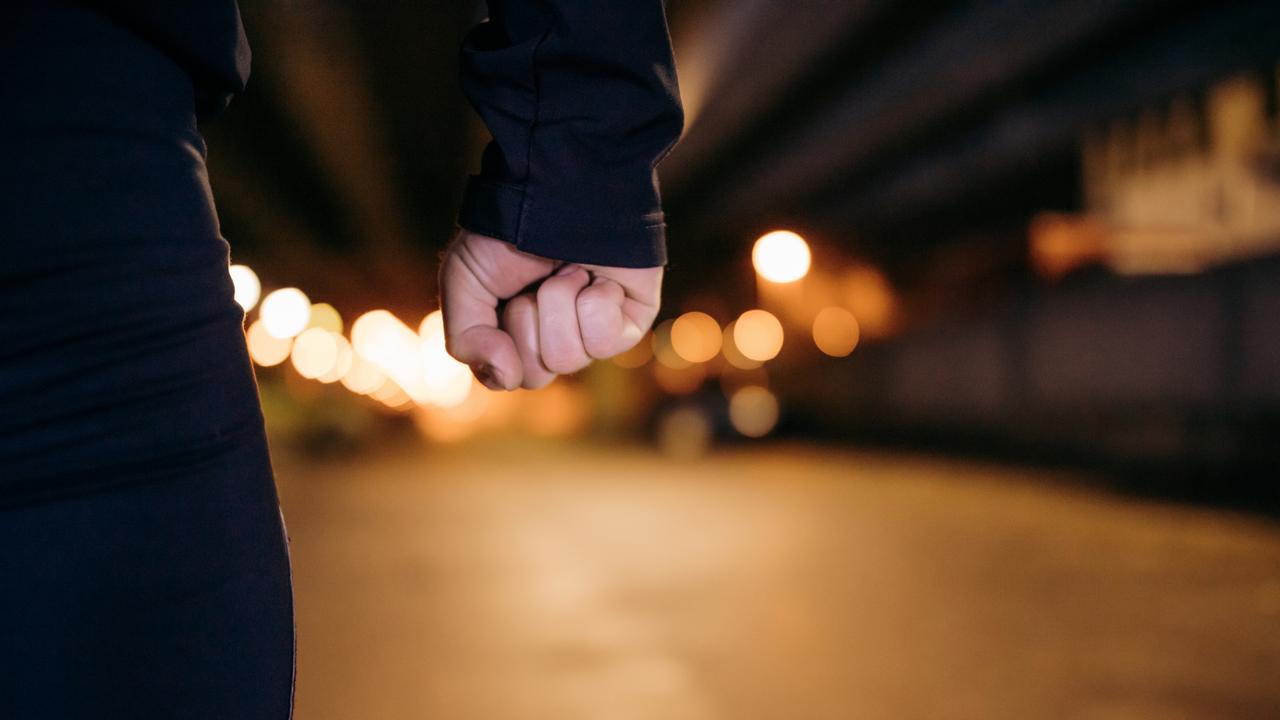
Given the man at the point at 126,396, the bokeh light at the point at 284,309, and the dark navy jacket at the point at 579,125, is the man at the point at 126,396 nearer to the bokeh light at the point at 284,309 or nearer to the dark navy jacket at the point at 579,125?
the dark navy jacket at the point at 579,125

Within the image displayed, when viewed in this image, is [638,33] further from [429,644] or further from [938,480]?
[938,480]

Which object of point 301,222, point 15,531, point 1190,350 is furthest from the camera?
point 301,222

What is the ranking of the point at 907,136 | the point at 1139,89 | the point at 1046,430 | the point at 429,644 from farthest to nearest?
the point at 1046,430 → the point at 907,136 → the point at 1139,89 → the point at 429,644

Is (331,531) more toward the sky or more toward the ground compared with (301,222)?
more toward the ground

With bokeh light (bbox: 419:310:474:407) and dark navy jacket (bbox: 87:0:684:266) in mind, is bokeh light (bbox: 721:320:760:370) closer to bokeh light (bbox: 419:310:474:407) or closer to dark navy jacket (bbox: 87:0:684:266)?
bokeh light (bbox: 419:310:474:407)

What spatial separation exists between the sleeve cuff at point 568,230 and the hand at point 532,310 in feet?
0.08

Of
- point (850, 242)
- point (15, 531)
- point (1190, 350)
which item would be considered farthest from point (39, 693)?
point (850, 242)

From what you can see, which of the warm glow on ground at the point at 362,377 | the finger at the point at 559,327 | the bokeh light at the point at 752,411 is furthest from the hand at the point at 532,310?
the warm glow on ground at the point at 362,377

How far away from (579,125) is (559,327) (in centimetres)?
21

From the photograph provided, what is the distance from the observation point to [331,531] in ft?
29.5

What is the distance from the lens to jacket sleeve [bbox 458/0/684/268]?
3.17ft

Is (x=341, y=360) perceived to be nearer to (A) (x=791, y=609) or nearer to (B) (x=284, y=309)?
(B) (x=284, y=309)

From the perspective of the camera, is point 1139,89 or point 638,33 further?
point 1139,89

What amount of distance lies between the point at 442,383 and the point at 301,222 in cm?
3420
